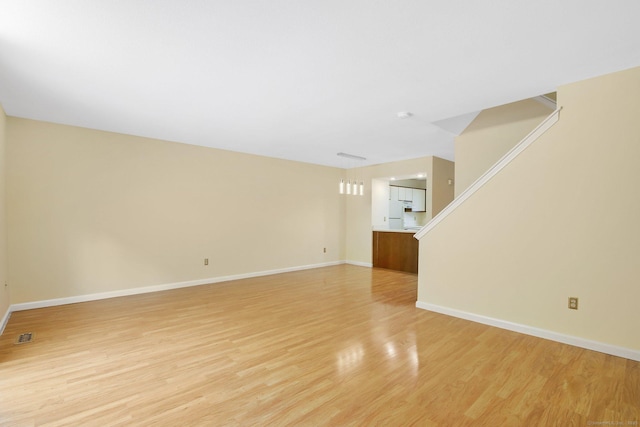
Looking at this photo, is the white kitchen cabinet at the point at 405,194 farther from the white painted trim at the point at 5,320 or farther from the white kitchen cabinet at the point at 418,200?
A: the white painted trim at the point at 5,320

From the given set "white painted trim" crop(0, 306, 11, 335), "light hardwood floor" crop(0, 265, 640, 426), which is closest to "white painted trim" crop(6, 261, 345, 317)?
"white painted trim" crop(0, 306, 11, 335)

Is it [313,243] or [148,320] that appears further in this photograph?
[313,243]

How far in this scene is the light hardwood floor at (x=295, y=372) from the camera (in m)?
1.76

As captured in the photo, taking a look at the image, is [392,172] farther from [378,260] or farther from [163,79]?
[163,79]

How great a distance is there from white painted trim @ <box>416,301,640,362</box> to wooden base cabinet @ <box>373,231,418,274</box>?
2.42 meters

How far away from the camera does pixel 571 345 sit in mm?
2744

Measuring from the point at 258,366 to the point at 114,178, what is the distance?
3.75 metres

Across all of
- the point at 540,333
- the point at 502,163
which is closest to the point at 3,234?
the point at 502,163

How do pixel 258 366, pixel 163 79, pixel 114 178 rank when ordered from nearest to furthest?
pixel 258 366 < pixel 163 79 < pixel 114 178

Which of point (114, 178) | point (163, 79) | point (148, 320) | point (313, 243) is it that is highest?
point (163, 79)

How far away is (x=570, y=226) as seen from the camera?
2.79m

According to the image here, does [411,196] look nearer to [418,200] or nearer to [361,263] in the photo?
[418,200]

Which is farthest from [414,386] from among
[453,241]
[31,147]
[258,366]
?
[31,147]

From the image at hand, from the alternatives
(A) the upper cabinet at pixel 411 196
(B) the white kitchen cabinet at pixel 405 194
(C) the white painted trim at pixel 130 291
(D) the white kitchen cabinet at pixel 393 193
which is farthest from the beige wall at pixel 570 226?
(B) the white kitchen cabinet at pixel 405 194
